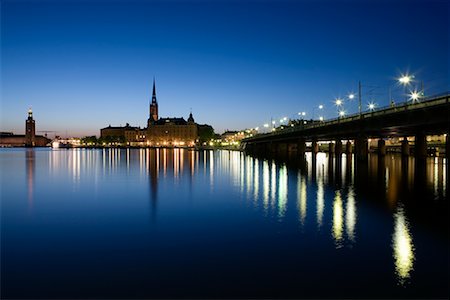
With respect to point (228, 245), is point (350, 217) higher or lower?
higher

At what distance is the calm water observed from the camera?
43.2 feet

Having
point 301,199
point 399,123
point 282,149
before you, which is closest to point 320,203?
point 301,199

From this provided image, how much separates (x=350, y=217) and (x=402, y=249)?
749 cm

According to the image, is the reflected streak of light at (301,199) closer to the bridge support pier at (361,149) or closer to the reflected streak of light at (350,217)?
the reflected streak of light at (350,217)

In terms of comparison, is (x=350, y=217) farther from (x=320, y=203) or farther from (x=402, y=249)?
(x=402, y=249)

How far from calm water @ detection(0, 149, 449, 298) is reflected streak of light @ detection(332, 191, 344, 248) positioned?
84 millimetres

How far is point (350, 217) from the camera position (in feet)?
82.1

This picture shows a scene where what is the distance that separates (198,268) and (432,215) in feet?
58.8

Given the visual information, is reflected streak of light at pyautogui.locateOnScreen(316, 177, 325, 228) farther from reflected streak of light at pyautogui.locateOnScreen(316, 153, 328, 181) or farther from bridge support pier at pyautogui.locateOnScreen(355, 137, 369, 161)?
bridge support pier at pyautogui.locateOnScreen(355, 137, 369, 161)

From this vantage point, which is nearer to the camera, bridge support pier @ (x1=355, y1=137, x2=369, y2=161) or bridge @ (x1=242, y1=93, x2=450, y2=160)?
bridge @ (x1=242, y1=93, x2=450, y2=160)

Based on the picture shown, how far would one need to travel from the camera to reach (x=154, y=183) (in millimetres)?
47094

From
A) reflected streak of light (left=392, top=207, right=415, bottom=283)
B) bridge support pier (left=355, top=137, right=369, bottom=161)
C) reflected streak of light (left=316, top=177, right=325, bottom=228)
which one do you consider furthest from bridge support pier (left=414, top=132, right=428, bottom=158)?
reflected streak of light (left=392, top=207, right=415, bottom=283)

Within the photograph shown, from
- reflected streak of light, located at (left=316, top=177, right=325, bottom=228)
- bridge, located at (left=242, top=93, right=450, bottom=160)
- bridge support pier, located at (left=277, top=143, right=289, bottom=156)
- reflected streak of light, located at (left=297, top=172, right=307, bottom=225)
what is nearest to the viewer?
reflected streak of light, located at (left=316, top=177, right=325, bottom=228)

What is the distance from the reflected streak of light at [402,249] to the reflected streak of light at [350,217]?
2.13 metres
